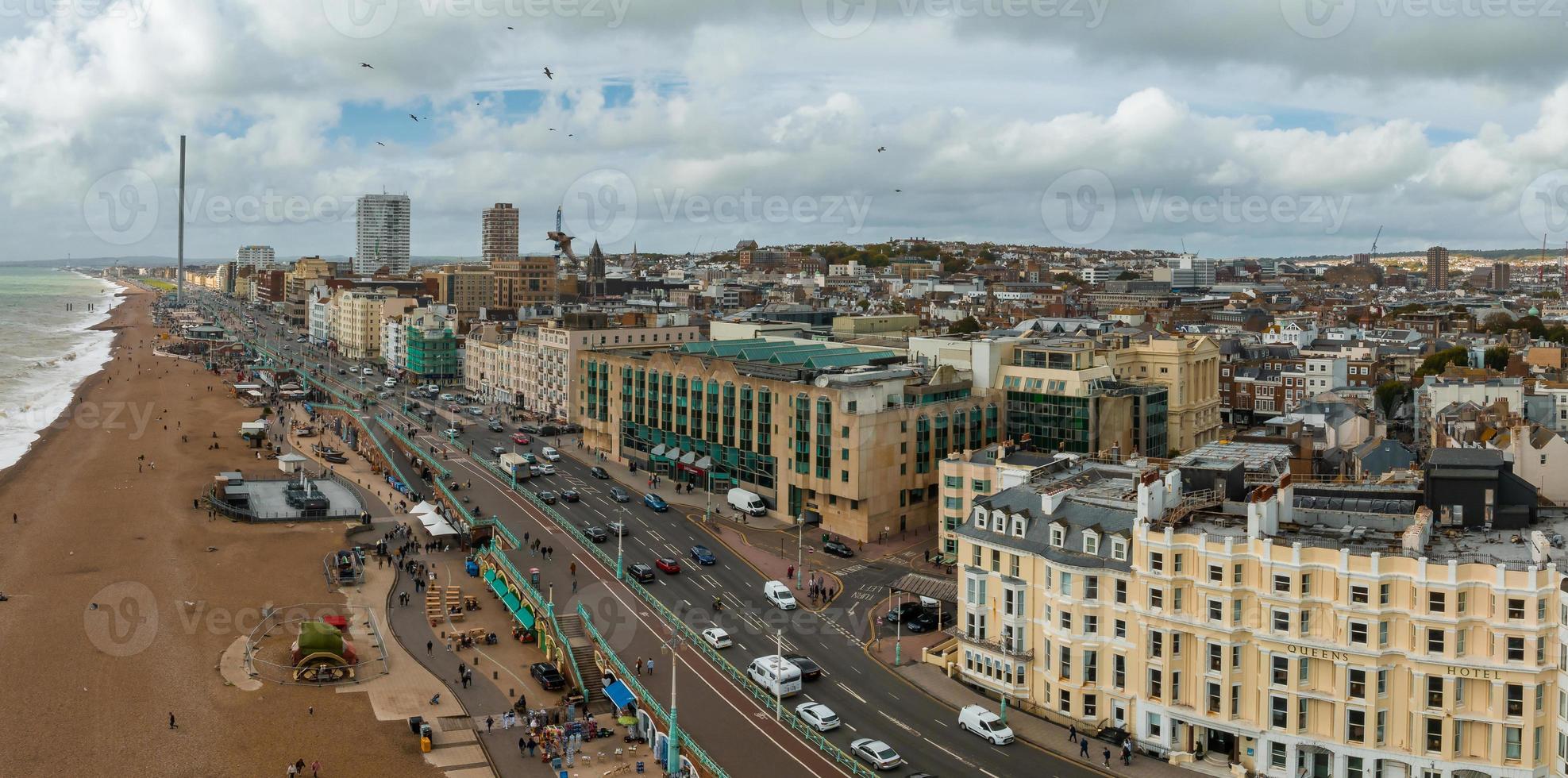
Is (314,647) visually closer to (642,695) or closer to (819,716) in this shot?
(642,695)

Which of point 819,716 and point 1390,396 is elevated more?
point 1390,396

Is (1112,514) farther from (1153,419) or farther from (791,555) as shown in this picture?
(1153,419)

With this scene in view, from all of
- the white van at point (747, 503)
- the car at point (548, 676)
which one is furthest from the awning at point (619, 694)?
the white van at point (747, 503)

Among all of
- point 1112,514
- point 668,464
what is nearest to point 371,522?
point 668,464

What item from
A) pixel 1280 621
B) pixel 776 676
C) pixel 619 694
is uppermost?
pixel 1280 621

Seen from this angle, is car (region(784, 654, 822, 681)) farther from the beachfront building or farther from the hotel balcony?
the beachfront building

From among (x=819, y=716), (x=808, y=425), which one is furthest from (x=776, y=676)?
(x=808, y=425)
